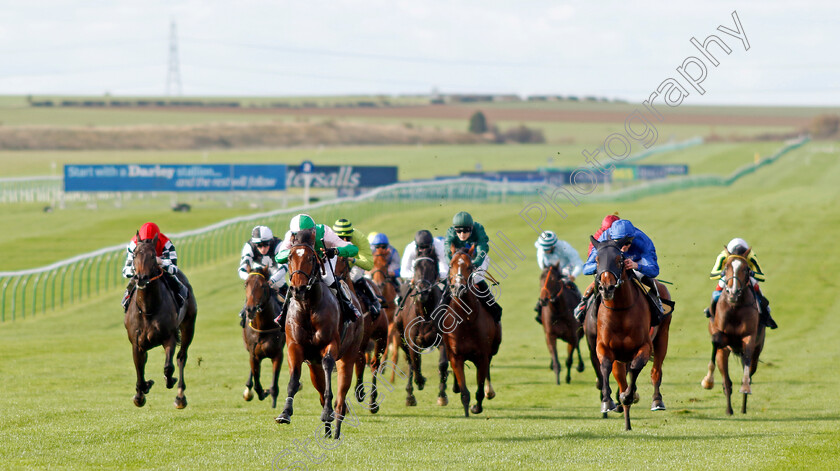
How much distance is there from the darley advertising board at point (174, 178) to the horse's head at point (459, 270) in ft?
121

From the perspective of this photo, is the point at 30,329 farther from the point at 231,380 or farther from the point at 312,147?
the point at 312,147

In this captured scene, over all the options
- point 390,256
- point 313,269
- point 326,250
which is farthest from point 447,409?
point 313,269

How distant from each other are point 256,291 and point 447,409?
3.10m

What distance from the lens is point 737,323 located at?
14664mm

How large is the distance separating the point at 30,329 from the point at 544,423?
1565 cm

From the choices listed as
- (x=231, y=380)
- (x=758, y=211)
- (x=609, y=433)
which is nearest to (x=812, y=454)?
(x=609, y=433)

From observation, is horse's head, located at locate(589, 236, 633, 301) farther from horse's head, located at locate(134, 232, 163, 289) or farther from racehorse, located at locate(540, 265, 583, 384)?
racehorse, located at locate(540, 265, 583, 384)

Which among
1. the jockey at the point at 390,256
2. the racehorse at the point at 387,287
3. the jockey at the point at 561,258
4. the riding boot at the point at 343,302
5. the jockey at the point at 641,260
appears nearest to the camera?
the riding boot at the point at 343,302

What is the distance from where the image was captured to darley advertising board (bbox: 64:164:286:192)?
49375 mm

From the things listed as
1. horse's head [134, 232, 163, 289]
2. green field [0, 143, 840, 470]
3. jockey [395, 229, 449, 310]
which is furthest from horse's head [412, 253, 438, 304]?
horse's head [134, 232, 163, 289]

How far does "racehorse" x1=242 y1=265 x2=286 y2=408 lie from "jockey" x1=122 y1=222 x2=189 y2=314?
0.84 m

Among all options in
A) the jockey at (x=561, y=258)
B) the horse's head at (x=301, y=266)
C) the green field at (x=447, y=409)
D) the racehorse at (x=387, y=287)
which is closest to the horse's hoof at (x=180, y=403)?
the green field at (x=447, y=409)

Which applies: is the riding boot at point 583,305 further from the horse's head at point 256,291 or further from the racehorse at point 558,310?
the racehorse at point 558,310

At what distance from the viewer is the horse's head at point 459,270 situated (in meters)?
12.7
